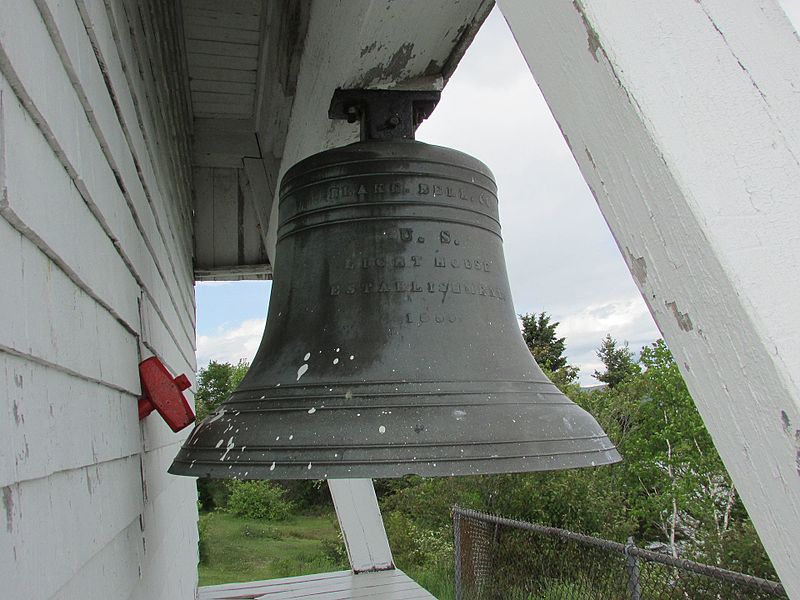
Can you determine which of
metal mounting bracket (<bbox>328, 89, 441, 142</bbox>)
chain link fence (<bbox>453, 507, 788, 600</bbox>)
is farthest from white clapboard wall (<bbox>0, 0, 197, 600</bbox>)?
chain link fence (<bbox>453, 507, 788, 600</bbox>)

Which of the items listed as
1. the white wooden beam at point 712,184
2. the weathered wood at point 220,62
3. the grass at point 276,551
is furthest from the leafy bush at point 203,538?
the white wooden beam at point 712,184

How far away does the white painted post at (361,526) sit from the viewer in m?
4.16

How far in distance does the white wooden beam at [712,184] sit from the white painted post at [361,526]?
361 centimetres

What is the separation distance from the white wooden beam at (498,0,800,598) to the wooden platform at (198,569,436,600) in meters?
3.09

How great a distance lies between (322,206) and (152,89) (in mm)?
976

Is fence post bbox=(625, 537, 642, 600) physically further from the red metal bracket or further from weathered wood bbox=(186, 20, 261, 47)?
weathered wood bbox=(186, 20, 261, 47)

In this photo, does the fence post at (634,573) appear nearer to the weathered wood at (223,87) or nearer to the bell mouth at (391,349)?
the bell mouth at (391,349)

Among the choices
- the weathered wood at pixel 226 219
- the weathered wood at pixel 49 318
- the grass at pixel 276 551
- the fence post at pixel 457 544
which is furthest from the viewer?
the grass at pixel 276 551

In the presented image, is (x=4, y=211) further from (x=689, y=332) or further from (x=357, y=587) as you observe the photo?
(x=357, y=587)

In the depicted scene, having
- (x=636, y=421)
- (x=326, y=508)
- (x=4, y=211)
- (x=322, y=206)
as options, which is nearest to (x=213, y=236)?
(x=322, y=206)

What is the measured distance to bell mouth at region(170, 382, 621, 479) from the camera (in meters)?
1.15

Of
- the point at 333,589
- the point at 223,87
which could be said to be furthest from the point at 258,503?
the point at 223,87

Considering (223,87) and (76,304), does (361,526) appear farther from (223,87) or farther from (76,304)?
(76,304)

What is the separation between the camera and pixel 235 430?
4.33 ft
